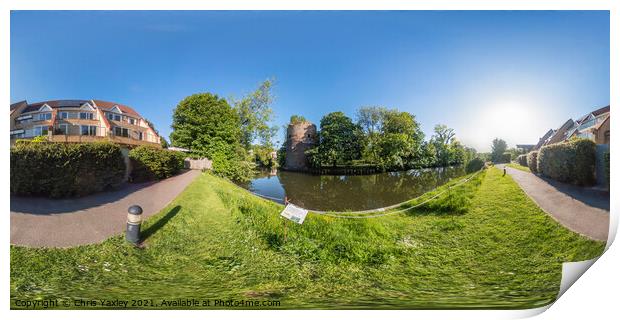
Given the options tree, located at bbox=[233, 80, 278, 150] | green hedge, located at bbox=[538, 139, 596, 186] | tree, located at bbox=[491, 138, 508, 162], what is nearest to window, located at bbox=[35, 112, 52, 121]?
tree, located at bbox=[233, 80, 278, 150]

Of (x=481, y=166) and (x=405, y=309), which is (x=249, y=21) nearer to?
(x=481, y=166)

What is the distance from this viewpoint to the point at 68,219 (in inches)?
123

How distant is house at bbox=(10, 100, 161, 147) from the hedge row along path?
3890mm

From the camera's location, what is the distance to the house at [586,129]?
10.1 ft

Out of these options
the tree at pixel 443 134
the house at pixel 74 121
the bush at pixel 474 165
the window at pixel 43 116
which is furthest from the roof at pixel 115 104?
the bush at pixel 474 165

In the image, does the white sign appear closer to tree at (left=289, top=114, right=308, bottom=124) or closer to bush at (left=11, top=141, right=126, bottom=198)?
tree at (left=289, top=114, right=308, bottom=124)

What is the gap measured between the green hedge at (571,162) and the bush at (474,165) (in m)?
0.53

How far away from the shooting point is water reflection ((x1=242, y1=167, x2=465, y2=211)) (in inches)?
129

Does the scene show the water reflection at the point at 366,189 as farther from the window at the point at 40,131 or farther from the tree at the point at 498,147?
the window at the point at 40,131

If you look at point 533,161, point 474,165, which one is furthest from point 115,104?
point 533,161

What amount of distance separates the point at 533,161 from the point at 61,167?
14.4 ft

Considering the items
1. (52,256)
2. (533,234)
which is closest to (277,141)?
(52,256)

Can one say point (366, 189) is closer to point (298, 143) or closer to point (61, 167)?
point (298, 143)

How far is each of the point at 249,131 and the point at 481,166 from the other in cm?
232
